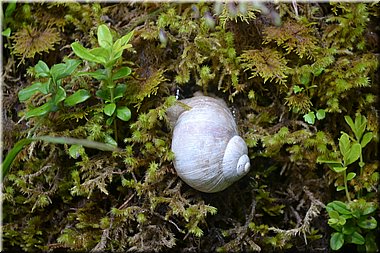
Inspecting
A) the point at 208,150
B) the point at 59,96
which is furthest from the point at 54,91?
the point at 208,150

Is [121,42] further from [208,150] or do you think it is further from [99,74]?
[208,150]

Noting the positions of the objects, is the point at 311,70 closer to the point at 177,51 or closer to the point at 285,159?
the point at 285,159

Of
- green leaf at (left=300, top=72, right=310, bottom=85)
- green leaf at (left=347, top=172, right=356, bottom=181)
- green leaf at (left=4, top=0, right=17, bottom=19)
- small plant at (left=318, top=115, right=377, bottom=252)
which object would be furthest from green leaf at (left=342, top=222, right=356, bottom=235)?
green leaf at (left=4, top=0, right=17, bottom=19)

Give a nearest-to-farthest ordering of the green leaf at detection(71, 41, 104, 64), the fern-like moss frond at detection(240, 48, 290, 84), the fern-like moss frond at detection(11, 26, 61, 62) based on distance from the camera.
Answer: the green leaf at detection(71, 41, 104, 64), the fern-like moss frond at detection(240, 48, 290, 84), the fern-like moss frond at detection(11, 26, 61, 62)

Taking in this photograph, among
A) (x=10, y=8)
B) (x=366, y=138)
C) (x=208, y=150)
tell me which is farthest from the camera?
(x=10, y=8)

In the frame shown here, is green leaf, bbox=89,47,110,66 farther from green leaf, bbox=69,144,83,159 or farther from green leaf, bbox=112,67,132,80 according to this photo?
green leaf, bbox=69,144,83,159

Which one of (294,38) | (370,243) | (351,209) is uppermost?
(294,38)

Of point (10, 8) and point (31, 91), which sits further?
point (10, 8)

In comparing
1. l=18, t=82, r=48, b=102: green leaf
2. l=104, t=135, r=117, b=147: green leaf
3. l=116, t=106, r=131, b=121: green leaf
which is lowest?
l=104, t=135, r=117, b=147: green leaf

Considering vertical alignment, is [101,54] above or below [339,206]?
above
